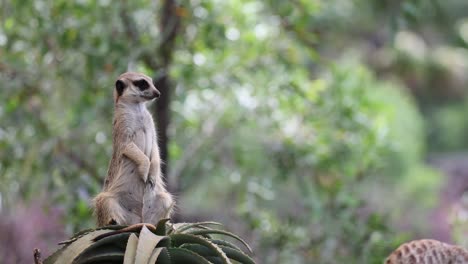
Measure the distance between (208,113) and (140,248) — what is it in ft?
11.8

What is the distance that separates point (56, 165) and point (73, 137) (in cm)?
28

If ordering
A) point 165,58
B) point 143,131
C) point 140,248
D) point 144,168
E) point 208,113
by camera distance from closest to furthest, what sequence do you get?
1. point 140,248
2. point 144,168
3. point 143,131
4. point 165,58
5. point 208,113

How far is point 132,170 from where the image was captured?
2098 millimetres

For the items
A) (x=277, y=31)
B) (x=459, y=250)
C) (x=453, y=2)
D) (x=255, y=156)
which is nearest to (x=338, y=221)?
(x=255, y=156)

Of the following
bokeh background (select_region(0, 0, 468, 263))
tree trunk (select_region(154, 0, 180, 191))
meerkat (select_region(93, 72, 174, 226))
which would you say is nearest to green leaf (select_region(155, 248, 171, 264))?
meerkat (select_region(93, 72, 174, 226))

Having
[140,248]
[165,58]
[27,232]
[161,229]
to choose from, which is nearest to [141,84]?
[161,229]

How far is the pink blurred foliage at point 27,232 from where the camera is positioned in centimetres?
501

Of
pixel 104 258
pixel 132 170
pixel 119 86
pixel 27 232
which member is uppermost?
pixel 119 86

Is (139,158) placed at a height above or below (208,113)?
below

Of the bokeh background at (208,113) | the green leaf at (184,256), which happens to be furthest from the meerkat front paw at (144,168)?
the bokeh background at (208,113)

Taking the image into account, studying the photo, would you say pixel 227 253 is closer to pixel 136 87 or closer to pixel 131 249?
pixel 131 249

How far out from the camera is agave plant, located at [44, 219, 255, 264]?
1512mm

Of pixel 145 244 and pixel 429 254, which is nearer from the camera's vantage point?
pixel 145 244

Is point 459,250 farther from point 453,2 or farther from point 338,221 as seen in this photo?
point 453,2
